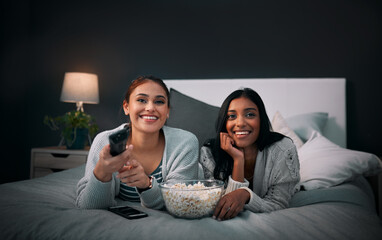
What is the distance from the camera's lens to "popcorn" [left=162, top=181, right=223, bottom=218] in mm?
878

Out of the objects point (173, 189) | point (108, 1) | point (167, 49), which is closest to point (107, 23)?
point (108, 1)

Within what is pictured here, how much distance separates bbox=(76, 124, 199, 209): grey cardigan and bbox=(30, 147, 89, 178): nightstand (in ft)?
4.75

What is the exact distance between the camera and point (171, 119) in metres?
1.89

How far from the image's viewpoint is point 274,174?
1186mm

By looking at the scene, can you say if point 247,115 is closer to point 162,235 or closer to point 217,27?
point 162,235

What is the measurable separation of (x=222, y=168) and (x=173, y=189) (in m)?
0.42

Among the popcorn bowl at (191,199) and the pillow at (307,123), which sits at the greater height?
the pillow at (307,123)

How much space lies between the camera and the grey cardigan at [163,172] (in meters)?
1.00

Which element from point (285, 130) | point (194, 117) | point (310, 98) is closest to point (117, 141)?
point (194, 117)

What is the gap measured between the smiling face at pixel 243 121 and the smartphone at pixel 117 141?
0.50 m

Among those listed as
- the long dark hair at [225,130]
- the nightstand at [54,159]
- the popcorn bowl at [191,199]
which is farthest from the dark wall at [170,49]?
the popcorn bowl at [191,199]

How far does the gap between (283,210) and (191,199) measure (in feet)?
1.25

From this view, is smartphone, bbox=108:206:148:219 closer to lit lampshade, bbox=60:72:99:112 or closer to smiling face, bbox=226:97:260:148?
smiling face, bbox=226:97:260:148

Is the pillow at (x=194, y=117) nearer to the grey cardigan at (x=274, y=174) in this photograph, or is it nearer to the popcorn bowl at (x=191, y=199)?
the grey cardigan at (x=274, y=174)
